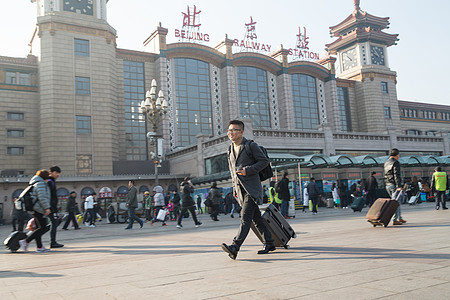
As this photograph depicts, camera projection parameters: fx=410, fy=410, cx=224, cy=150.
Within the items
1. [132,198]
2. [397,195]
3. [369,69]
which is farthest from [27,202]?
[369,69]

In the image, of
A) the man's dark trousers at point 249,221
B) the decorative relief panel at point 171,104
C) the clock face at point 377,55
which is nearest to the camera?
the man's dark trousers at point 249,221

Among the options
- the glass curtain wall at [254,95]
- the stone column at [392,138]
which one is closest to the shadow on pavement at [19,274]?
the stone column at [392,138]

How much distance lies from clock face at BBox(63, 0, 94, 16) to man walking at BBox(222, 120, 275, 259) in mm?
39694

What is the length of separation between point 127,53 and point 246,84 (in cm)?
1454

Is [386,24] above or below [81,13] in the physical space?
above

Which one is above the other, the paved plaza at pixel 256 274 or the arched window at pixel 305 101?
the arched window at pixel 305 101

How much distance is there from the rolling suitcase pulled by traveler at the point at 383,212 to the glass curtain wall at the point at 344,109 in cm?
5035

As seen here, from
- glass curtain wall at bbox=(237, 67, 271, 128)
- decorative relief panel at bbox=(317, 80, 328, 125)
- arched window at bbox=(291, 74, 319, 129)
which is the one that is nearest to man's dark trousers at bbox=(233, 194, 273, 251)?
glass curtain wall at bbox=(237, 67, 271, 128)

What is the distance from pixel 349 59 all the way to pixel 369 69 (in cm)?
451

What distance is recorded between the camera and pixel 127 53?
4494 cm

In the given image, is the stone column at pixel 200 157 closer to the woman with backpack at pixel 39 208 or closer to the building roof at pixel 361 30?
the woman with backpack at pixel 39 208

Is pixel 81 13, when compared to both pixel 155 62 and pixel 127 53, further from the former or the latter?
pixel 155 62

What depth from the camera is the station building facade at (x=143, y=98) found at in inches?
1491

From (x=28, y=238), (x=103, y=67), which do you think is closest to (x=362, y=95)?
(x=103, y=67)
